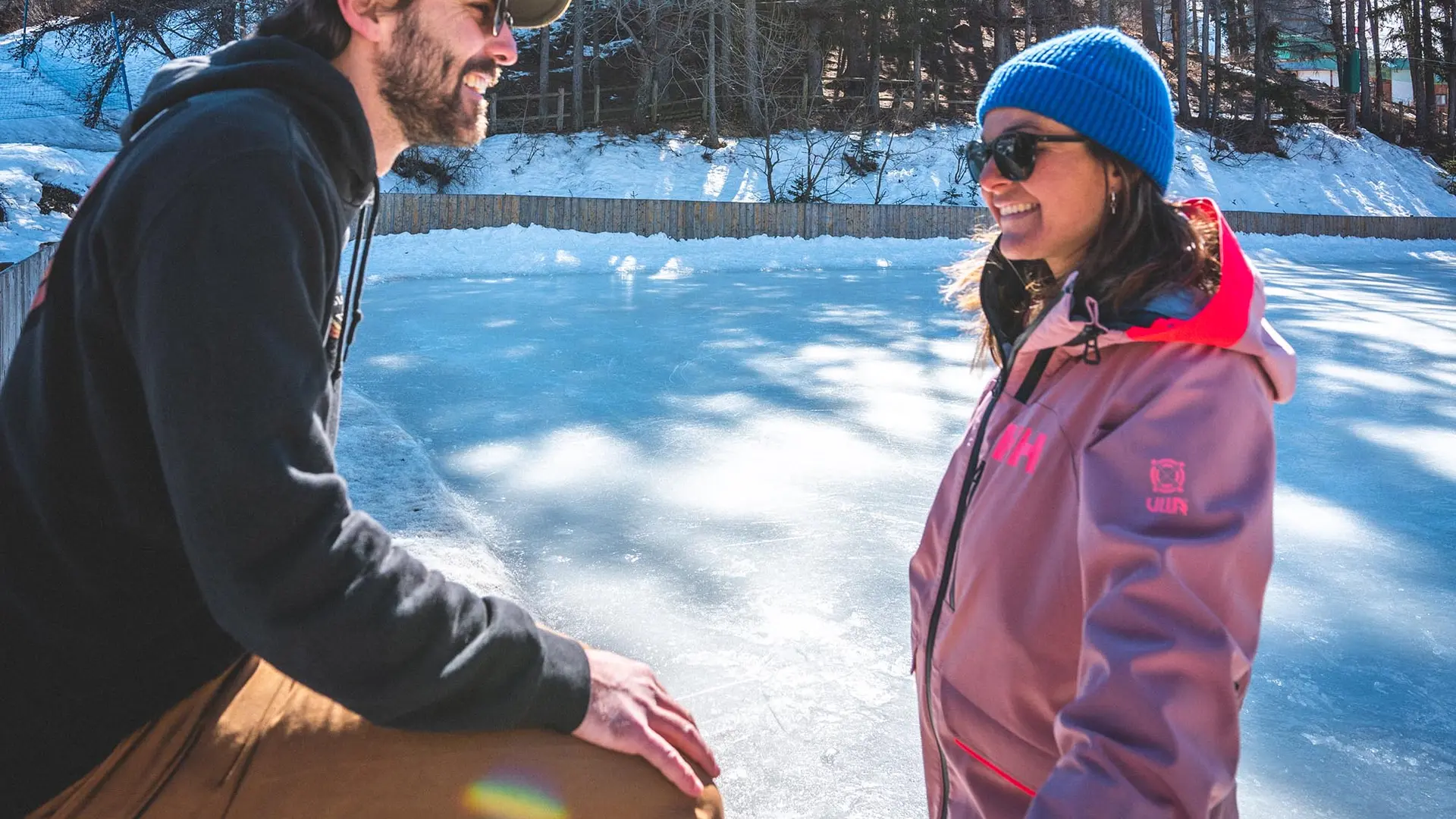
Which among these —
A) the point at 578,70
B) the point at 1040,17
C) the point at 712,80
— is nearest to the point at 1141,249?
the point at 712,80

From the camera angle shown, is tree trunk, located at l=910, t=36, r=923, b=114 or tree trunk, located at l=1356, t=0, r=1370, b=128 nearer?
tree trunk, located at l=910, t=36, r=923, b=114

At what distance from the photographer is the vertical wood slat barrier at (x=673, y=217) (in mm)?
20188

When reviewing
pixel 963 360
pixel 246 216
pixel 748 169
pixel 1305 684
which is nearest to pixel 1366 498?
pixel 1305 684

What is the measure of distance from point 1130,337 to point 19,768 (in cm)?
142

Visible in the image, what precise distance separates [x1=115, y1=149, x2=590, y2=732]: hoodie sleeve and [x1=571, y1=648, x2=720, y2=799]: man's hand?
8.4 inches

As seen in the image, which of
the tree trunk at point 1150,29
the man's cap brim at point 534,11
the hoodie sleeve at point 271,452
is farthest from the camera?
the tree trunk at point 1150,29

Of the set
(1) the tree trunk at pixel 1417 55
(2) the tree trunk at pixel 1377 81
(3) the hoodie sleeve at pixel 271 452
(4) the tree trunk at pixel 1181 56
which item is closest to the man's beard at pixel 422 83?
(3) the hoodie sleeve at pixel 271 452

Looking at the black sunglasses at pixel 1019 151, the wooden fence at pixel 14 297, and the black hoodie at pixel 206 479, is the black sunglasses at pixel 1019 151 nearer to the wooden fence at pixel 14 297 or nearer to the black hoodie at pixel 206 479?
the black hoodie at pixel 206 479

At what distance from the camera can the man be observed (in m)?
1.09

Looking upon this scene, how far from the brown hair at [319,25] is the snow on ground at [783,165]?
22.3 m

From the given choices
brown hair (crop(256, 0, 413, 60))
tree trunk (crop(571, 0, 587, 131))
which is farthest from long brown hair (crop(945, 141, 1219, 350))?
tree trunk (crop(571, 0, 587, 131))

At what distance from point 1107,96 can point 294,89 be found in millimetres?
1190

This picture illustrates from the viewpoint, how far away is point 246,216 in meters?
1.10

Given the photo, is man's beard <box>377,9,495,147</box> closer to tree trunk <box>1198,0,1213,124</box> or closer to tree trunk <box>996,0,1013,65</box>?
tree trunk <box>996,0,1013,65</box>
